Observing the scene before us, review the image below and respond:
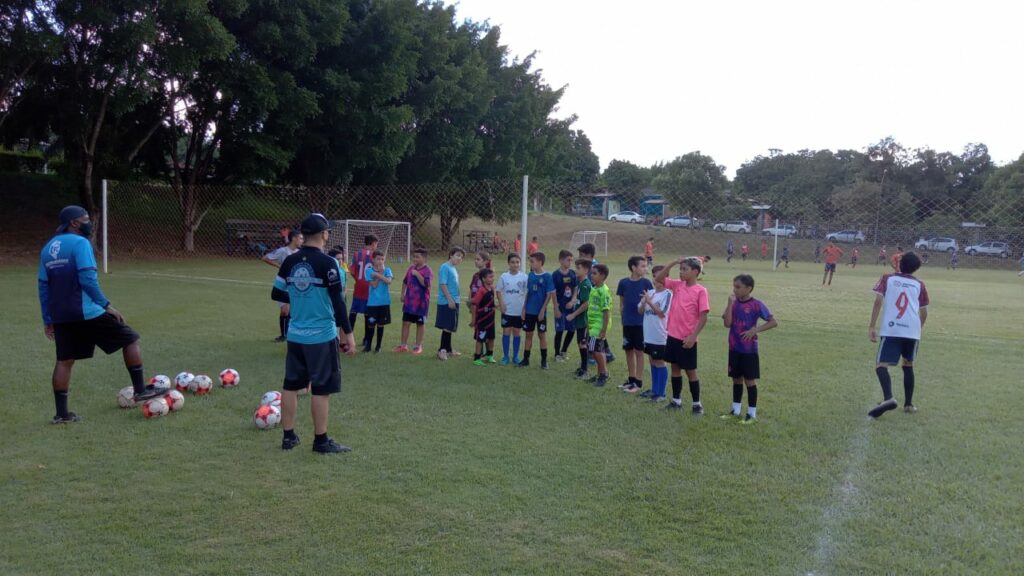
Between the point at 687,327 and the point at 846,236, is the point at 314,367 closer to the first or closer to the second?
the point at 687,327

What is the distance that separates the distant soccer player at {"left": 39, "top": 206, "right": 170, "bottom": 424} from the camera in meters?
5.97

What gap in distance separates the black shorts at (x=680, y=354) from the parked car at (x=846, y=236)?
21245 mm

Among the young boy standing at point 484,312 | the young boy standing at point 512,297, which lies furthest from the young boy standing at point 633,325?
the young boy standing at point 484,312

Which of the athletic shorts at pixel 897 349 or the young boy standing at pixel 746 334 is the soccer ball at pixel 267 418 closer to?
the young boy standing at pixel 746 334

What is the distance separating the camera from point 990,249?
26.1 meters

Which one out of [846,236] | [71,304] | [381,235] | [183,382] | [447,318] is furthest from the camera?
[381,235]

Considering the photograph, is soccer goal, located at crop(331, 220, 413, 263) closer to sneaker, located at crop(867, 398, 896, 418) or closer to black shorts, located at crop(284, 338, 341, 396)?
black shorts, located at crop(284, 338, 341, 396)

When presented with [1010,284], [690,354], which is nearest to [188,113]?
[690,354]

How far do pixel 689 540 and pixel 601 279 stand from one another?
4503mm

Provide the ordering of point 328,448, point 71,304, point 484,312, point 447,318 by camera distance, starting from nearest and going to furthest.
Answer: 1. point 328,448
2. point 71,304
3. point 484,312
4. point 447,318

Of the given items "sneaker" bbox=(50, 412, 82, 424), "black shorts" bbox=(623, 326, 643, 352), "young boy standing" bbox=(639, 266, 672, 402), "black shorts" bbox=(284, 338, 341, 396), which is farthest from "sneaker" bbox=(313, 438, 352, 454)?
"black shorts" bbox=(623, 326, 643, 352)

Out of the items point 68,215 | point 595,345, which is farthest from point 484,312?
point 68,215

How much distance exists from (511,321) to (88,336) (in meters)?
4.91

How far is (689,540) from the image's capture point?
13.2 feet
